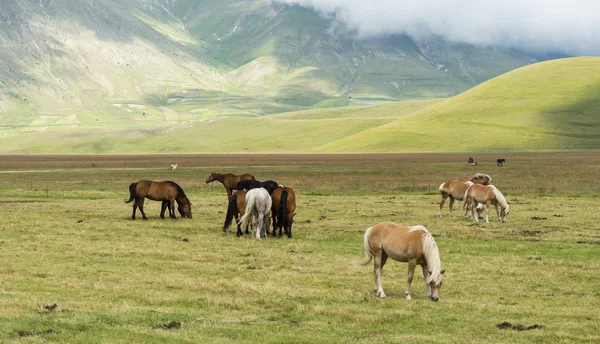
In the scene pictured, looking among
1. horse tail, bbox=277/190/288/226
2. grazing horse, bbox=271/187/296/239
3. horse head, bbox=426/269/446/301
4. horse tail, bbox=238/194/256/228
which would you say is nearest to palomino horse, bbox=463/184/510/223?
grazing horse, bbox=271/187/296/239

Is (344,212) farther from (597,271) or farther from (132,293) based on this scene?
(132,293)

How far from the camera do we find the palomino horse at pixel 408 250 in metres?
18.5

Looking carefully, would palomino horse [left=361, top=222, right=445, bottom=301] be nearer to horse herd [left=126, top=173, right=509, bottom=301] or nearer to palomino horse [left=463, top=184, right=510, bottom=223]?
horse herd [left=126, top=173, right=509, bottom=301]

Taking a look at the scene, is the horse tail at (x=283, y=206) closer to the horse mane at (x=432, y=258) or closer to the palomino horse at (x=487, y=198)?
the palomino horse at (x=487, y=198)

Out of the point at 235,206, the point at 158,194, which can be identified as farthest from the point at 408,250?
the point at 158,194

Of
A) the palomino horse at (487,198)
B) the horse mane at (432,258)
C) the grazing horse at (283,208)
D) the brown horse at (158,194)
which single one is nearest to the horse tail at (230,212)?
the grazing horse at (283,208)

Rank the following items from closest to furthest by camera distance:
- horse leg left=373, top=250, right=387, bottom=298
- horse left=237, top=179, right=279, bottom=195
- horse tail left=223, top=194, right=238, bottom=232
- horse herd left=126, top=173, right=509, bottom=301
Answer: horse herd left=126, top=173, right=509, bottom=301
horse leg left=373, top=250, right=387, bottom=298
horse tail left=223, top=194, right=238, bottom=232
horse left=237, top=179, right=279, bottom=195

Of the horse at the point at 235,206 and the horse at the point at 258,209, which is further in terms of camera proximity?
the horse at the point at 235,206

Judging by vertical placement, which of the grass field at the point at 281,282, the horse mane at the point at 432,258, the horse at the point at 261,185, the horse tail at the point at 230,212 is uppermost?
the horse at the point at 261,185

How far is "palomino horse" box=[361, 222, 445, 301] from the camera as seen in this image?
60.8 ft

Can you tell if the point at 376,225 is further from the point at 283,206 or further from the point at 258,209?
the point at 283,206

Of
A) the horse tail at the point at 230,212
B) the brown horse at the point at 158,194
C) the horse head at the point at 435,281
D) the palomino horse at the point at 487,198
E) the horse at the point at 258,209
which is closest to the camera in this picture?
the horse head at the point at 435,281

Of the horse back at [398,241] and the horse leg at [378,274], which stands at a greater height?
the horse back at [398,241]

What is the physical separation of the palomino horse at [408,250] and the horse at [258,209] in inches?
425
